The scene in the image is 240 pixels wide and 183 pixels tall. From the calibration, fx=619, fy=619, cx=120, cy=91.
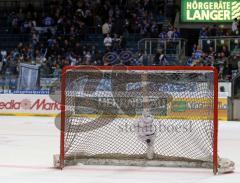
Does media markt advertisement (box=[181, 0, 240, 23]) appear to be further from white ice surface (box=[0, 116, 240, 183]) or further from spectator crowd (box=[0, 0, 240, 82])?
white ice surface (box=[0, 116, 240, 183])

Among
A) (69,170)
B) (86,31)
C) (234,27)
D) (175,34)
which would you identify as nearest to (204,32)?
(234,27)

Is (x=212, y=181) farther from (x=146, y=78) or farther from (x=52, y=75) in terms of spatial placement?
(x=52, y=75)

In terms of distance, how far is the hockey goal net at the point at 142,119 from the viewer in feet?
33.0

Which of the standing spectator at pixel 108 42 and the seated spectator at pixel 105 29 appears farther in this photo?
the seated spectator at pixel 105 29

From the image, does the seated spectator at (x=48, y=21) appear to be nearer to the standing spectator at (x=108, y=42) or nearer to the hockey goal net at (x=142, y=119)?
the standing spectator at (x=108, y=42)

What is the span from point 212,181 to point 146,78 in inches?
87.7

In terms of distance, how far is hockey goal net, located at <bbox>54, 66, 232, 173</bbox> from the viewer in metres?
10.1

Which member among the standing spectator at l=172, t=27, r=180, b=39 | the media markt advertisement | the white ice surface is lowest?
the white ice surface

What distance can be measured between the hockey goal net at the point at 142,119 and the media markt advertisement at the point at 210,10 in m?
12.8

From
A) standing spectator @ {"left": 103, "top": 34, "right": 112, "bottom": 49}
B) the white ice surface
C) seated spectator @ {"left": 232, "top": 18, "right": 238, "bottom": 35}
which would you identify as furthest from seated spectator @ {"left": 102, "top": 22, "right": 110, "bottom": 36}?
the white ice surface

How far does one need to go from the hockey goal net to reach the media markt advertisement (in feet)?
42.1

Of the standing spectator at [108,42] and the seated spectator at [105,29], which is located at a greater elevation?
the seated spectator at [105,29]

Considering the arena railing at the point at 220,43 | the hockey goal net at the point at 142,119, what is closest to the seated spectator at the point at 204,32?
the arena railing at the point at 220,43

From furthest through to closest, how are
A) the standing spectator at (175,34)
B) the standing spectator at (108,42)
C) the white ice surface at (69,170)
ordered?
the standing spectator at (108,42) < the standing spectator at (175,34) < the white ice surface at (69,170)
